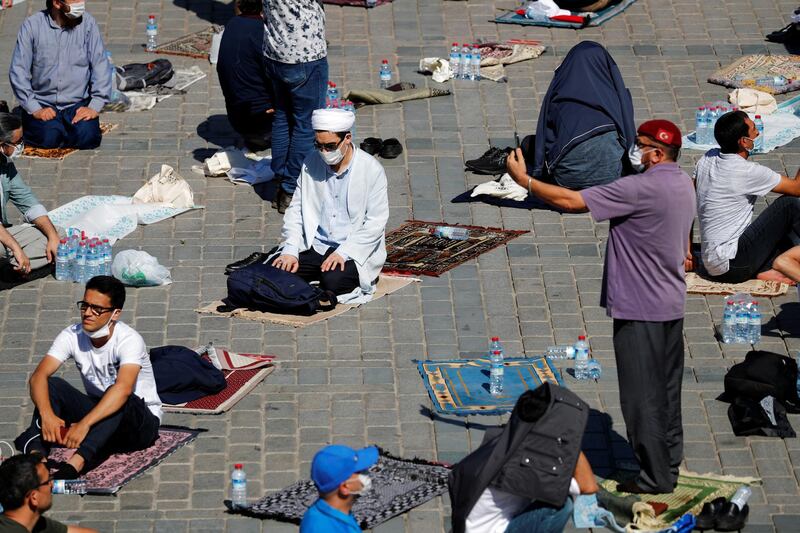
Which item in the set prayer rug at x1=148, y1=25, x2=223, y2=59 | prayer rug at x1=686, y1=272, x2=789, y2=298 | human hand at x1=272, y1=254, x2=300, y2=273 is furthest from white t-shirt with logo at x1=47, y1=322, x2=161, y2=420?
prayer rug at x1=148, y1=25, x2=223, y2=59

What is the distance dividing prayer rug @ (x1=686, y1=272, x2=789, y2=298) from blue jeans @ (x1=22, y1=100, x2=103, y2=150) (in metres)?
5.44

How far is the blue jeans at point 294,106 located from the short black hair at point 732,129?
10.5ft

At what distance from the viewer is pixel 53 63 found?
13.1 meters

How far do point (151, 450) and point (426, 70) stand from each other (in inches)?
268

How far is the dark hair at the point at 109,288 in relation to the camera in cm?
843

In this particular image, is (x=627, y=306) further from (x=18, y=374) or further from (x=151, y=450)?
(x=18, y=374)

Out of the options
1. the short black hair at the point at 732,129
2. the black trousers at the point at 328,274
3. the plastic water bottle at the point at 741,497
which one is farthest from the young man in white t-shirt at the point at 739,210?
the plastic water bottle at the point at 741,497

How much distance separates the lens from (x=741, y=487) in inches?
326

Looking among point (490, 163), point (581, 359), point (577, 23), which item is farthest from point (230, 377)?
point (577, 23)

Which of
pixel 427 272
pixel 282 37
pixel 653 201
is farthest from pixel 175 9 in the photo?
pixel 653 201

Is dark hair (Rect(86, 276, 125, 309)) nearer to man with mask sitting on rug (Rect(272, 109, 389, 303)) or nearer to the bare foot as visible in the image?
man with mask sitting on rug (Rect(272, 109, 389, 303))

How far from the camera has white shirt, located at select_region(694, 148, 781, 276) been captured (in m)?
10.7

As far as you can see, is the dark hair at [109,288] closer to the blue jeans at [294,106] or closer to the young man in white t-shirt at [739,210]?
the blue jeans at [294,106]

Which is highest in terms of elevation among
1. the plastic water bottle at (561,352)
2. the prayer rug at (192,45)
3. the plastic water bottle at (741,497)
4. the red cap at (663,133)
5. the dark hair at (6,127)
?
the red cap at (663,133)
